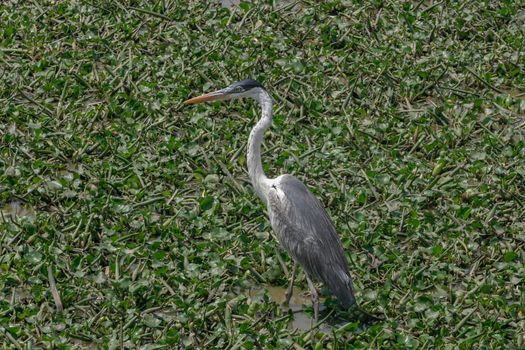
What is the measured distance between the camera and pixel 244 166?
34.6 ft

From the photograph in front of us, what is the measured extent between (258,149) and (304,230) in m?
0.90

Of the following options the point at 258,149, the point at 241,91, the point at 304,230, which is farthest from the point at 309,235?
the point at 241,91

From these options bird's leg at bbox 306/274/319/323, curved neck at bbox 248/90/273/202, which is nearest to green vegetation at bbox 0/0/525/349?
bird's leg at bbox 306/274/319/323

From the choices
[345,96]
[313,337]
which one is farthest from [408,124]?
[313,337]

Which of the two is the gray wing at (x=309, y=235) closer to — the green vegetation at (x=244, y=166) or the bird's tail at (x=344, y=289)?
the bird's tail at (x=344, y=289)

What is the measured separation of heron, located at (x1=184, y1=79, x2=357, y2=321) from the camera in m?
8.71

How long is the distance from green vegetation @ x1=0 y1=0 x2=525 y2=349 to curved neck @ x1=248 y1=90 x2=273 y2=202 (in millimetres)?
397

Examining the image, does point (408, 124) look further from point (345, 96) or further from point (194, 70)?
point (194, 70)

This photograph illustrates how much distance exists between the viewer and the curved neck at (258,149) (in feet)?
30.8

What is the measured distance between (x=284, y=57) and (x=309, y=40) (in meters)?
0.65

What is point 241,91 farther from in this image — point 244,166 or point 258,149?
point 244,166

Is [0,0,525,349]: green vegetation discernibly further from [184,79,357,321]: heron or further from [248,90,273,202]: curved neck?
[248,90,273,202]: curved neck

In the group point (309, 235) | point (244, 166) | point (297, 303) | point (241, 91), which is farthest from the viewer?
point (244, 166)

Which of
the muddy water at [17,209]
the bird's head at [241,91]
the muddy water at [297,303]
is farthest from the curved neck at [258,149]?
the muddy water at [17,209]
